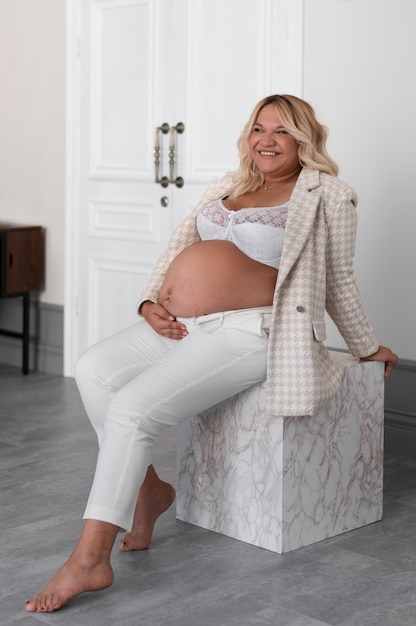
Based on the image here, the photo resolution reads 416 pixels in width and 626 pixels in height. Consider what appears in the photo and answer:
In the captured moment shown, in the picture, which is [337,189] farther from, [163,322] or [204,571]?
[204,571]

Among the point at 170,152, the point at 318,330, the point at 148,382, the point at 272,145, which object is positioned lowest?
the point at 148,382

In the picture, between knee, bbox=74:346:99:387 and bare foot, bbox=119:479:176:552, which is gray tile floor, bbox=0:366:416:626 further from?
knee, bbox=74:346:99:387

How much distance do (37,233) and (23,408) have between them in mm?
1184

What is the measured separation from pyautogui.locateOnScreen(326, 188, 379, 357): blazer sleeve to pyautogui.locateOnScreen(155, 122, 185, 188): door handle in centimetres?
196

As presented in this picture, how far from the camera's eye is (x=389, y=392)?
4.01 m

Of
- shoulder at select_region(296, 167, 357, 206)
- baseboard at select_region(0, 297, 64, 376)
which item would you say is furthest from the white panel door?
shoulder at select_region(296, 167, 357, 206)

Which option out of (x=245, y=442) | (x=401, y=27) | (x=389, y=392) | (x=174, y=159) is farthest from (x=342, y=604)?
(x=174, y=159)

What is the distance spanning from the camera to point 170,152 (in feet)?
15.5

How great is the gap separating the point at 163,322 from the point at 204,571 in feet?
2.34

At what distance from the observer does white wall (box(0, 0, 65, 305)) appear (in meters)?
5.30

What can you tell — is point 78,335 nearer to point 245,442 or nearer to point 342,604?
point 245,442

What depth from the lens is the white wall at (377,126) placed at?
383 cm

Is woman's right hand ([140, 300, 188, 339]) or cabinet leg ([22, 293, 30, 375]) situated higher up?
woman's right hand ([140, 300, 188, 339])

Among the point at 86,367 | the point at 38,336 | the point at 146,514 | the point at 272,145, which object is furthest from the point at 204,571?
the point at 38,336
